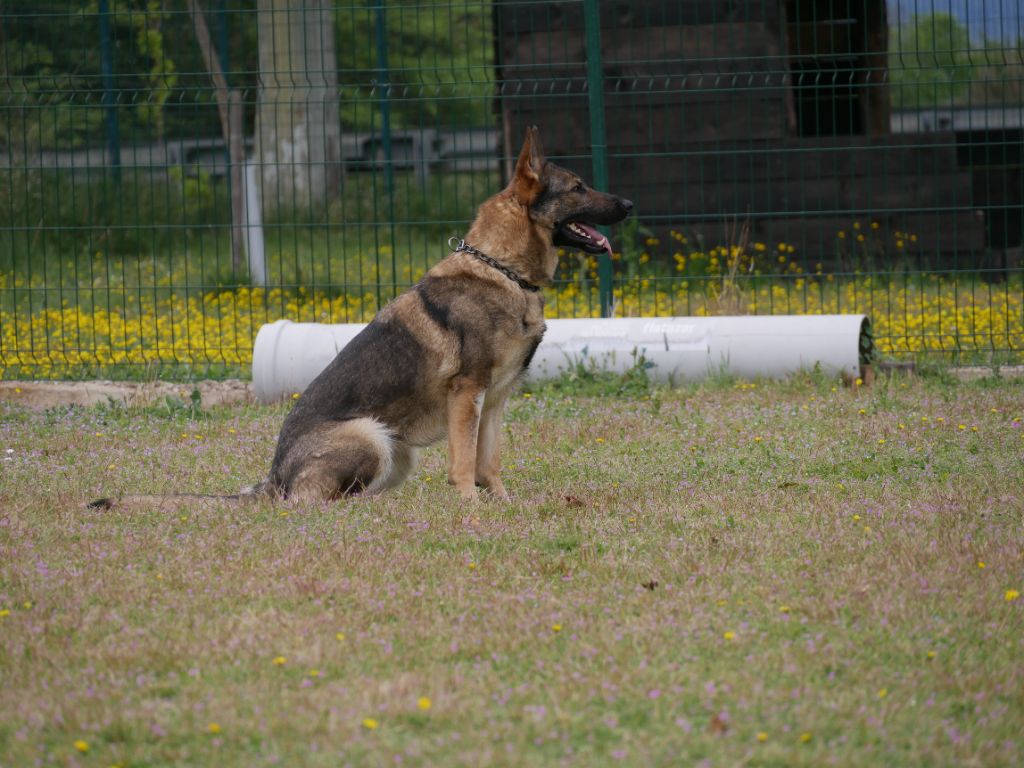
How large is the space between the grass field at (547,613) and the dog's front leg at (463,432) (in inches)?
5.9

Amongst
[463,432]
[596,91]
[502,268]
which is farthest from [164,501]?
[596,91]

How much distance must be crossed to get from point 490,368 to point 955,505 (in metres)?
2.02

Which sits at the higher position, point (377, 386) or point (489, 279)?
point (489, 279)

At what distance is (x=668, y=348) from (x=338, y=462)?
3.58m

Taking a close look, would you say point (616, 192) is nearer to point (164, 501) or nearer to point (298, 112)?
point (298, 112)

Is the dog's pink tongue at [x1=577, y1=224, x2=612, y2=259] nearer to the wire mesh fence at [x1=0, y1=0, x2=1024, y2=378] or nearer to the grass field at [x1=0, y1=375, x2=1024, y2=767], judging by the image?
the grass field at [x1=0, y1=375, x2=1024, y2=767]

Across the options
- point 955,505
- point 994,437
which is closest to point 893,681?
point 955,505

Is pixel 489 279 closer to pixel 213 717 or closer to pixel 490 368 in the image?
pixel 490 368

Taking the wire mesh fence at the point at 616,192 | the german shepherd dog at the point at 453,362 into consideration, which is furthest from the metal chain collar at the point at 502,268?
the wire mesh fence at the point at 616,192

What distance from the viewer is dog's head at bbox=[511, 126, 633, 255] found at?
19.2 ft

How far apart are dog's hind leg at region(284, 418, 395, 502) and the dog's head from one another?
1288 mm

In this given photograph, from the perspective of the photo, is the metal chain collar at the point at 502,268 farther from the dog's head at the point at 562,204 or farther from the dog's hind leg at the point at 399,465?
the dog's hind leg at the point at 399,465

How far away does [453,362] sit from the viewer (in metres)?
5.58

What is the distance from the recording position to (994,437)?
648 centimetres
